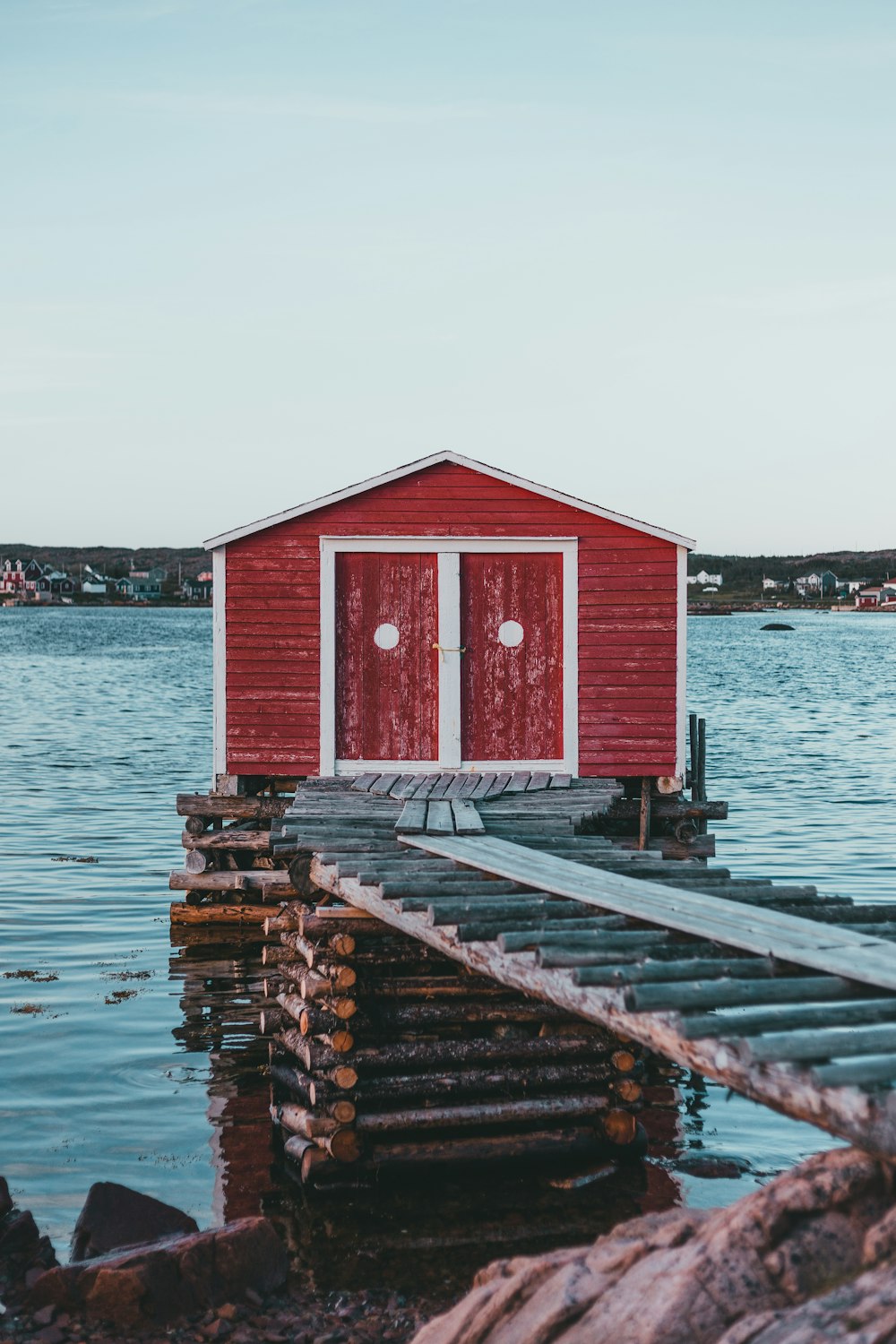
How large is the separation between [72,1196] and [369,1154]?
6.16 ft

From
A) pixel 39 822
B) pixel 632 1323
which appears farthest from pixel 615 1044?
pixel 39 822

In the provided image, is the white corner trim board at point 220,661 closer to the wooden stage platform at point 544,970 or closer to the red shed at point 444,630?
the red shed at point 444,630

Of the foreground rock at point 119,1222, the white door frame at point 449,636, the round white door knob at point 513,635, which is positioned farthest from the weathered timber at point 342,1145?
the round white door knob at point 513,635

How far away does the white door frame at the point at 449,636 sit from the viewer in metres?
14.2

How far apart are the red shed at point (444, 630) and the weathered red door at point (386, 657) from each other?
0.02 meters

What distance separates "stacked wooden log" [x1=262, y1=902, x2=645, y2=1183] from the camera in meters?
8.75

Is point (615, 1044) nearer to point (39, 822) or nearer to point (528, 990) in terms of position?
point (528, 990)

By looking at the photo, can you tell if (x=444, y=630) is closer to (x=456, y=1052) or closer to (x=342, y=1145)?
(x=456, y=1052)

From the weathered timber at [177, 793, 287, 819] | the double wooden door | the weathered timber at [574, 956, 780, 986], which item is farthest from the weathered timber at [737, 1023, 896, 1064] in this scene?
the weathered timber at [177, 793, 287, 819]

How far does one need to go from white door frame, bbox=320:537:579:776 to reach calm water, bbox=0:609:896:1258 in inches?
115

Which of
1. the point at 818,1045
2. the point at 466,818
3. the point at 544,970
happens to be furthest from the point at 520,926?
the point at 466,818

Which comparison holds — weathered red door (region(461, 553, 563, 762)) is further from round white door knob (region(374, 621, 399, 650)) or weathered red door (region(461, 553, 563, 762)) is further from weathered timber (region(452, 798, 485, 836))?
weathered timber (region(452, 798, 485, 836))

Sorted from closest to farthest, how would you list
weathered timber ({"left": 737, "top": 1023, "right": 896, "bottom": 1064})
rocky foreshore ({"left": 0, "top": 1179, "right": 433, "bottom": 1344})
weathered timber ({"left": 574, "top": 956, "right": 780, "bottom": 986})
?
weathered timber ({"left": 737, "top": 1023, "right": 896, "bottom": 1064}) < weathered timber ({"left": 574, "top": 956, "right": 780, "bottom": 986}) < rocky foreshore ({"left": 0, "top": 1179, "right": 433, "bottom": 1344})

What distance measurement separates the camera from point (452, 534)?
559 inches
